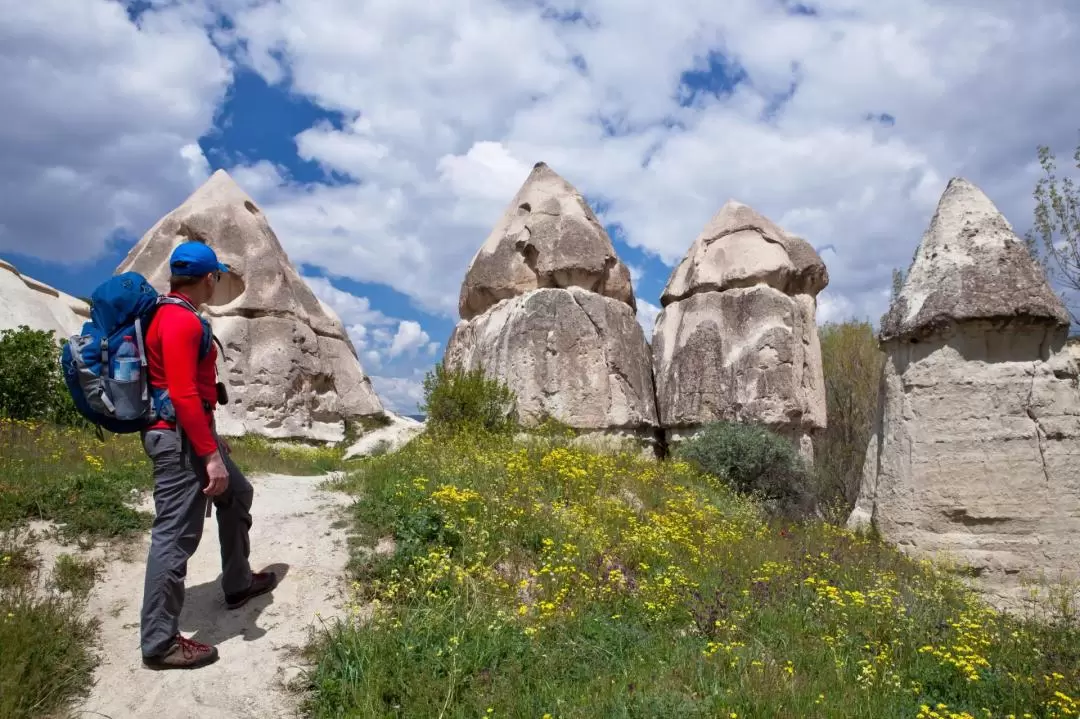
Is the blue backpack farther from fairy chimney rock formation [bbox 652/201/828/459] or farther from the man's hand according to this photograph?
fairy chimney rock formation [bbox 652/201/828/459]

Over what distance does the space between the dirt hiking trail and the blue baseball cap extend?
1.90 metres

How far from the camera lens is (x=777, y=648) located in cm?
380

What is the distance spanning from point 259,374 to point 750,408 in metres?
9.04

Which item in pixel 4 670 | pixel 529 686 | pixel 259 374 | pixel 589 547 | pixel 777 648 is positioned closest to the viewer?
pixel 4 670

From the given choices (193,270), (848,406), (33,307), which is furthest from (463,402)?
(848,406)

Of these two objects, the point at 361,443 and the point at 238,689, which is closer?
the point at 238,689

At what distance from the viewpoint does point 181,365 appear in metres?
3.39

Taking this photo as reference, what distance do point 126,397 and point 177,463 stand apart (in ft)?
1.28

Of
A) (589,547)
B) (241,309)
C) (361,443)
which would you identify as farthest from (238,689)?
(241,309)

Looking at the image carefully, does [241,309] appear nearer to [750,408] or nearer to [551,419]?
[551,419]

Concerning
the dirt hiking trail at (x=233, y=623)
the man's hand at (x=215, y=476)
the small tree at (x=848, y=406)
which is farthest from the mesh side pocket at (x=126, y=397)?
the small tree at (x=848, y=406)

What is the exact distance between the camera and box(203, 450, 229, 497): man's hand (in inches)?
135

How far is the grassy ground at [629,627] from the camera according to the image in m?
3.16

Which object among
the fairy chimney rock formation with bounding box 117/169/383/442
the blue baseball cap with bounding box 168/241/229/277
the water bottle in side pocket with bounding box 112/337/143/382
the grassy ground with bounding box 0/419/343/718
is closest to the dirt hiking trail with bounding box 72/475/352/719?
the grassy ground with bounding box 0/419/343/718
